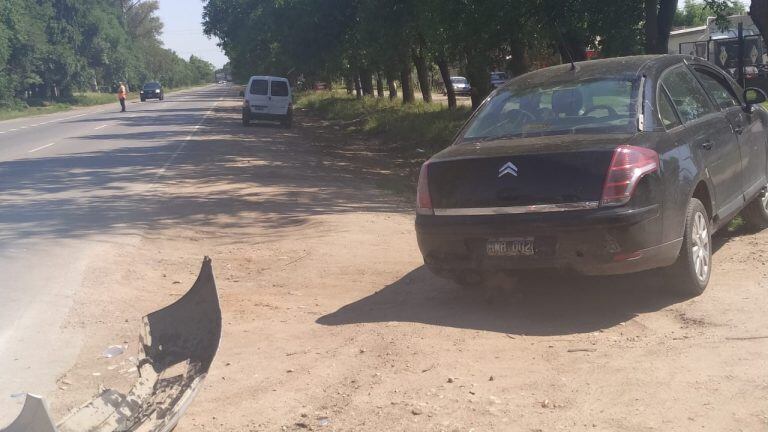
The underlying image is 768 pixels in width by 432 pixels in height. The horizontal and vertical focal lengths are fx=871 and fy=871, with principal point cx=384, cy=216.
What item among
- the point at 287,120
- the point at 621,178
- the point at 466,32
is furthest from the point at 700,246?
the point at 287,120

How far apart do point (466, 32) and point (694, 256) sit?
11107mm

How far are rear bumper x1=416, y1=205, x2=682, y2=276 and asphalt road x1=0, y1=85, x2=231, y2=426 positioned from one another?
2759mm

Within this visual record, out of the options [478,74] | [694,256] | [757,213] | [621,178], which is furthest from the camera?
[478,74]

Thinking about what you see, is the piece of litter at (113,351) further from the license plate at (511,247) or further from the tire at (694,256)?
the tire at (694,256)

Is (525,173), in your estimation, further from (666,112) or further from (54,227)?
(54,227)

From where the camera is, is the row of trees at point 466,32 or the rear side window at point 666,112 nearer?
the rear side window at point 666,112

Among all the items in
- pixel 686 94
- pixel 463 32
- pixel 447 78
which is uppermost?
pixel 463 32

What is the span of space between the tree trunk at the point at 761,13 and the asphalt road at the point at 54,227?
33.4 feet

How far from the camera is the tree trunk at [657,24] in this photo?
13.9 m

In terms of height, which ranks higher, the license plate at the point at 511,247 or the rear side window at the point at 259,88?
the rear side window at the point at 259,88

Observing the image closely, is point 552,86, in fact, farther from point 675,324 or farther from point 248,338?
point 248,338

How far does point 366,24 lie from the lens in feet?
83.3

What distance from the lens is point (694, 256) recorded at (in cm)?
634

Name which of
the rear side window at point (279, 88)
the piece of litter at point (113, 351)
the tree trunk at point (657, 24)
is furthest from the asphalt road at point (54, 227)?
the rear side window at point (279, 88)
